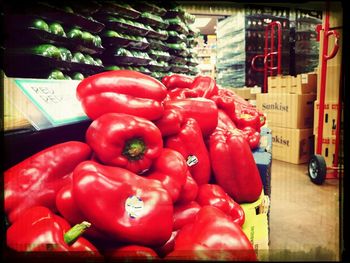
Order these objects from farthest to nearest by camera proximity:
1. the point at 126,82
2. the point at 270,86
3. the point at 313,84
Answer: the point at 270,86 → the point at 313,84 → the point at 126,82

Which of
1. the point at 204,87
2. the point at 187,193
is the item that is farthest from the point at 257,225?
the point at 204,87

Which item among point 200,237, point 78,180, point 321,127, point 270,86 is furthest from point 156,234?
point 270,86

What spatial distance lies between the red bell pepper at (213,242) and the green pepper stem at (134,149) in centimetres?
25

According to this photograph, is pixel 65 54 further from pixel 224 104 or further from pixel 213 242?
pixel 213 242

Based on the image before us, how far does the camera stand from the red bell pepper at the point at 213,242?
768 millimetres

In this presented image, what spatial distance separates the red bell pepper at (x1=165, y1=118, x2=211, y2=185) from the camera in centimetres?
131

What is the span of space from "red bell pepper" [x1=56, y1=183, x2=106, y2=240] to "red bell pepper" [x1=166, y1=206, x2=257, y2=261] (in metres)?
0.21

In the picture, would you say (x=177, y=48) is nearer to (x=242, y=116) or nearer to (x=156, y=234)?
(x=242, y=116)

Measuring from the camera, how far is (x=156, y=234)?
0.86 m

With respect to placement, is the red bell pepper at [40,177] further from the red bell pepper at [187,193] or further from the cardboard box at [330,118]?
the cardboard box at [330,118]

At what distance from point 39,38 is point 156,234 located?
161cm

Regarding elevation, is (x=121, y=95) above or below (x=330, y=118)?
above

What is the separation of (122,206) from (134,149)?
0.64ft

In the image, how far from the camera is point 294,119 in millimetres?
4754
